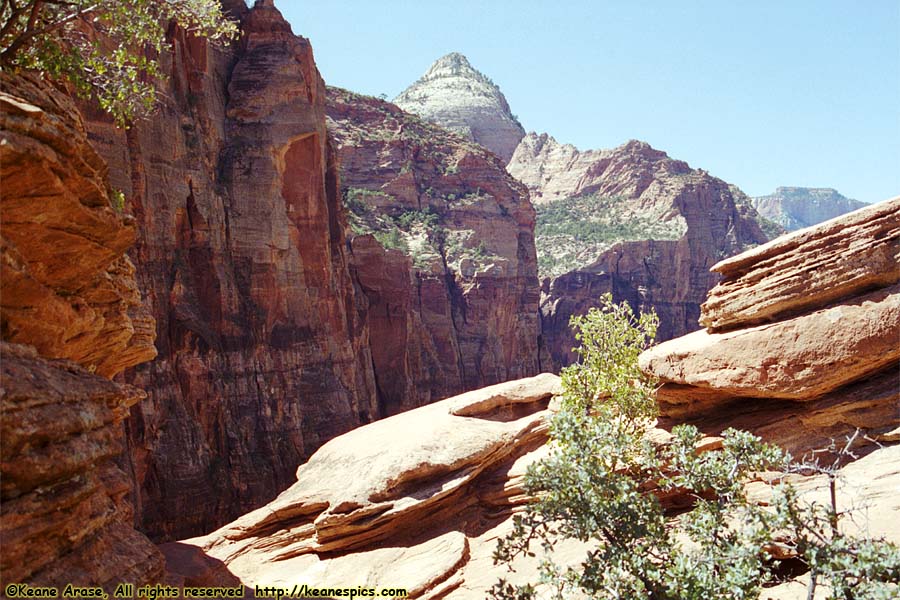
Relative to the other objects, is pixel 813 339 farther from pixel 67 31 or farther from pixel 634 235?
pixel 634 235

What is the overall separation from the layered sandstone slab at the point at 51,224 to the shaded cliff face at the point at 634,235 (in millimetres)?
53163

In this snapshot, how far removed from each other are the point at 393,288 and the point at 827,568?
37.5 metres

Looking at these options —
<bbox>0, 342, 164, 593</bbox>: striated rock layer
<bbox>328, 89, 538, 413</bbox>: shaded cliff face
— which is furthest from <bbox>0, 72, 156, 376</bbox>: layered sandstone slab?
<bbox>328, 89, 538, 413</bbox>: shaded cliff face

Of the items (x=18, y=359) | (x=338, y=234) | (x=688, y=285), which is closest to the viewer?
(x=18, y=359)

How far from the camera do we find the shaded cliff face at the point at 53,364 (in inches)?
283

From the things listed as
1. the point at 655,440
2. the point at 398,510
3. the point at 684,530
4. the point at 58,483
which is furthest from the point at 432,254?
the point at 58,483

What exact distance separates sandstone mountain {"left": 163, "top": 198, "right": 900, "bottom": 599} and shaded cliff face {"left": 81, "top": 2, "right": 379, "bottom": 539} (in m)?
8.06

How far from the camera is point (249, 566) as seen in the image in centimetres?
1579

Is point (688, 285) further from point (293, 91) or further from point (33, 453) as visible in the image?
point (33, 453)

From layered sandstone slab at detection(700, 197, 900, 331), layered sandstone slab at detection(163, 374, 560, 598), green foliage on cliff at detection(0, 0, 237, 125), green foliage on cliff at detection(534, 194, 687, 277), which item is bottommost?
layered sandstone slab at detection(163, 374, 560, 598)

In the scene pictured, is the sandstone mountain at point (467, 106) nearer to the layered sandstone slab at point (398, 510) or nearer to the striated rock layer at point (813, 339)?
the layered sandstone slab at point (398, 510)

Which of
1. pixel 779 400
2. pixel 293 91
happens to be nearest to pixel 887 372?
pixel 779 400

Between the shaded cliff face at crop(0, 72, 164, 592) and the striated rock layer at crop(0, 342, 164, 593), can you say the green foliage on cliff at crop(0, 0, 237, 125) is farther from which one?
the striated rock layer at crop(0, 342, 164, 593)

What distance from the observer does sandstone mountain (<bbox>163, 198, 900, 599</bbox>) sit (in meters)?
13.2
